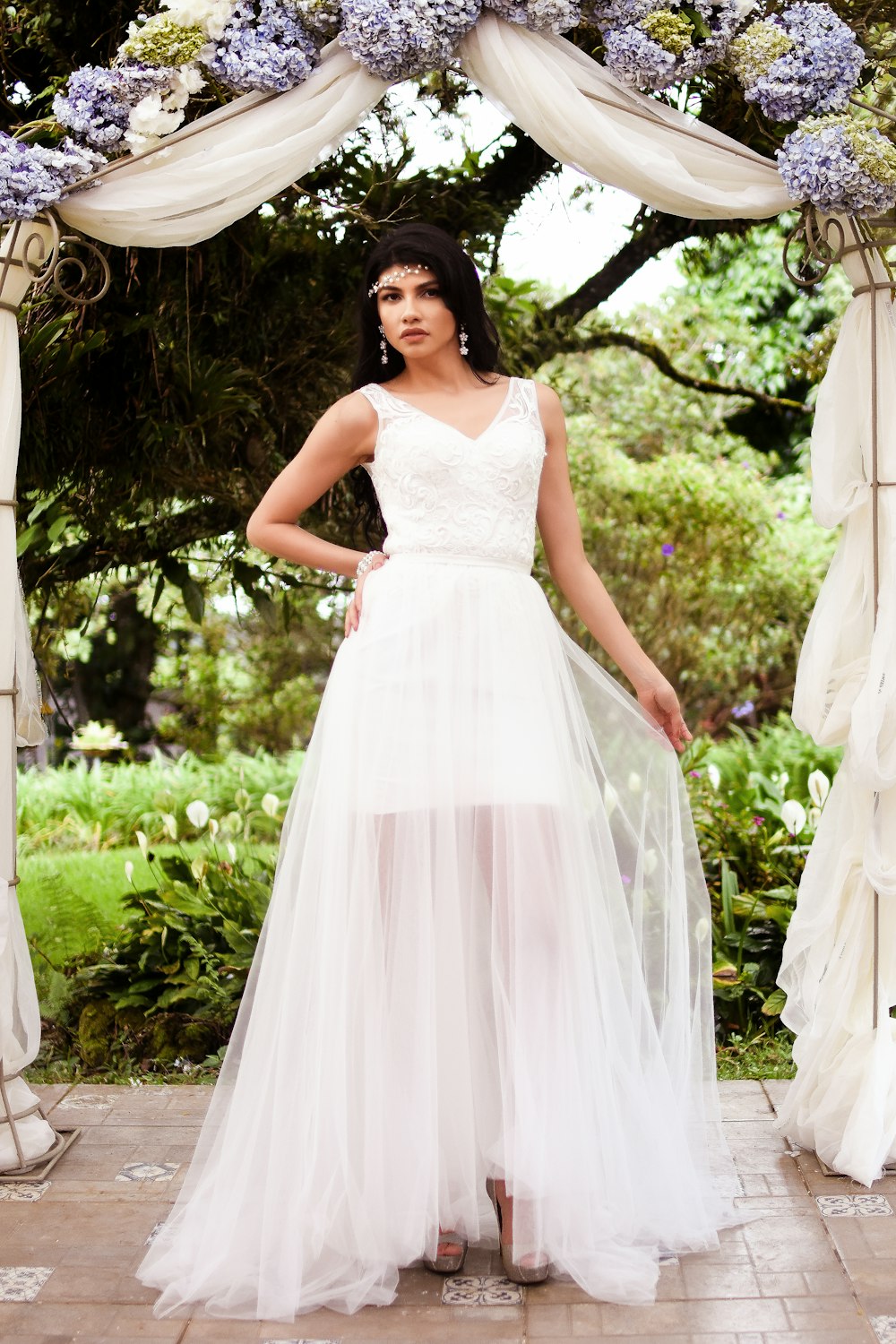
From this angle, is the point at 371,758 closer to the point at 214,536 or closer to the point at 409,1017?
the point at 409,1017

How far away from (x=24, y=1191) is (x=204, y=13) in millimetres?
2717

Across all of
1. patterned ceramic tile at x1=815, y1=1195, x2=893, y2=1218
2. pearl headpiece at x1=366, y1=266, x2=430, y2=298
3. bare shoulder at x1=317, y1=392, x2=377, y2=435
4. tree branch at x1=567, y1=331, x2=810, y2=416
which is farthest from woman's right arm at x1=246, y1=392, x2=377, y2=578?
tree branch at x1=567, y1=331, x2=810, y2=416

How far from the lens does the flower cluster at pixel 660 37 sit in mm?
3068

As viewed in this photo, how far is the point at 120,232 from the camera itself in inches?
125

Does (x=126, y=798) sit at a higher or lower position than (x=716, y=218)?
lower

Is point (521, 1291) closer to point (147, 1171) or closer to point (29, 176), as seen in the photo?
point (147, 1171)

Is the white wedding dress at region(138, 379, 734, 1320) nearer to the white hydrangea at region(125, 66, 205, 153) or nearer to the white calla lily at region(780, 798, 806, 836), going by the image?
the white hydrangea at region(125, 66, 205, 153)

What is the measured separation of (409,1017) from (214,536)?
8.91 feet

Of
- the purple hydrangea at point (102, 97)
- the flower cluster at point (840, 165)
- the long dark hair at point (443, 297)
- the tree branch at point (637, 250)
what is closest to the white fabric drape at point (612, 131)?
the flower cluster at point (840, 165)

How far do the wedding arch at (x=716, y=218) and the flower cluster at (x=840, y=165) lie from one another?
0.03 ft

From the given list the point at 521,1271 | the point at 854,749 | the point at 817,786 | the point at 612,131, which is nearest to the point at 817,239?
the point at 612,131

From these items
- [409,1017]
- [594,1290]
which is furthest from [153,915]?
[594,1290]

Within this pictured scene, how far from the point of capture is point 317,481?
9.71 feet

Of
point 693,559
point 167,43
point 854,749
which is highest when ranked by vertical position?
point 167,43
